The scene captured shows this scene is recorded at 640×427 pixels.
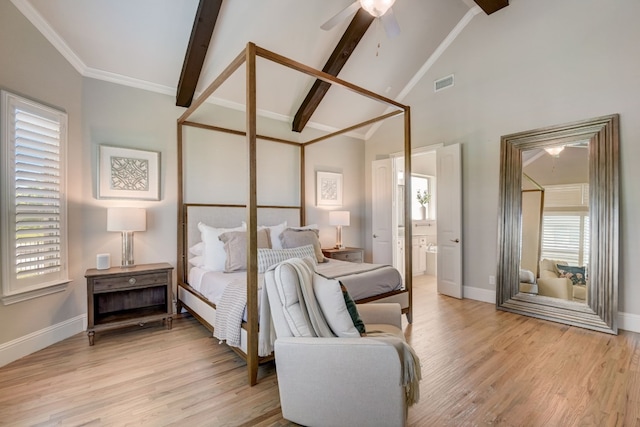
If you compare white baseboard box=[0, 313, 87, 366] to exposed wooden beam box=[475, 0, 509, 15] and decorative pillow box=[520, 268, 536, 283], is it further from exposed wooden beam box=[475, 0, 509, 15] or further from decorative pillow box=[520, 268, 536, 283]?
exposed wooden beam box=[475, 0, 509, 15]

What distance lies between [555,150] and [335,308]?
11.9 feet

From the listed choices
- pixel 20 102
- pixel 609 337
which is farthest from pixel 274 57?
pixel 609 337

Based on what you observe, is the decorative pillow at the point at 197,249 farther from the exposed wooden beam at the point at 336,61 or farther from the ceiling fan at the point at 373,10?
the ceiling fan at the point at 373,10

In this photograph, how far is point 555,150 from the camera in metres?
3.73

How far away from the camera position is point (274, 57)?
232 cm

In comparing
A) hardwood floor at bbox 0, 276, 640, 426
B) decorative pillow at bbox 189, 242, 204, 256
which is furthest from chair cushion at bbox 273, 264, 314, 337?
decorative pillow at bbox 189, 242, 204, 256

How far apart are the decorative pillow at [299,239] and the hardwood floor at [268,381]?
1.35 m

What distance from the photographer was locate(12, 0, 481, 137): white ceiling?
2.96 metres

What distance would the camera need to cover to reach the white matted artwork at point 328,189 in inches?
211

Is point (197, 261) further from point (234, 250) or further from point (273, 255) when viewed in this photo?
point (273, 255)

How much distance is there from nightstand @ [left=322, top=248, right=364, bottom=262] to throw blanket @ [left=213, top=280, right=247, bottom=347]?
229 cm

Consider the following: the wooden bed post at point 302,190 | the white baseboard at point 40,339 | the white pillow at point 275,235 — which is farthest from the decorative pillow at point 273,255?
the white baseboard at point 40,339

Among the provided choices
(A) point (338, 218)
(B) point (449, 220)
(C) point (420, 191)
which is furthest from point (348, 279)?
(C) point (420, 191)

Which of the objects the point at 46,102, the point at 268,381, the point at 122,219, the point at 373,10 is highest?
the point at 373,10
